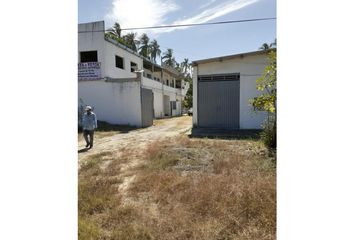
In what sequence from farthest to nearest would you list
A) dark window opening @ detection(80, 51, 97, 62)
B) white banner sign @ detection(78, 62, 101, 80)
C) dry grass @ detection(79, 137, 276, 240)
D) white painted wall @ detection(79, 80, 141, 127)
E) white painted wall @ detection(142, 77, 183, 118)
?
1. white painted wall @ detection(142, 77, 183, 118)
2. dark window opening @ detection(80, 51, 97, 62)
3. white banner sign @ detection(78, 62, 101, 80)
4. white painted wall @ detection(79, 80, 141, 127)
5. dry grass @ detection(79, 137, 276, 240)

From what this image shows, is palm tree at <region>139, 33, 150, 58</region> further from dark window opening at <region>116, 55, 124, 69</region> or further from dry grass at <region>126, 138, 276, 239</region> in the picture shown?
dry grass at <region>126, 138, 276, 239</region>

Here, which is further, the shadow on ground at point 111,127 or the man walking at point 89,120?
the shadow on ground at point 111,127

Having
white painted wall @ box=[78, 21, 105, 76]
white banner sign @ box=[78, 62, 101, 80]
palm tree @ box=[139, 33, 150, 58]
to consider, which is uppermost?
palm tree @ box=[139, 33, 150, 58]

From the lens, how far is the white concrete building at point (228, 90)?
11672mm

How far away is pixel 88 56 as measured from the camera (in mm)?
15992

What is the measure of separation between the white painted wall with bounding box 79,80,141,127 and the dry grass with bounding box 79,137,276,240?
8.88m

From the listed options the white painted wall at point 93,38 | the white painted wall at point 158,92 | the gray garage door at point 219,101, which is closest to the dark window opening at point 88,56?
the white painted wall at point 93,38

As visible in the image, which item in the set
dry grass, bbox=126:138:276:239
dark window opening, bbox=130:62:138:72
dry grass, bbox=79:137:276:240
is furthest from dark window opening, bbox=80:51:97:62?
dry grass, bbox=126:138:276:239

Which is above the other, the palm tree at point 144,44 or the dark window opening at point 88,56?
the palm tree at point 144,44

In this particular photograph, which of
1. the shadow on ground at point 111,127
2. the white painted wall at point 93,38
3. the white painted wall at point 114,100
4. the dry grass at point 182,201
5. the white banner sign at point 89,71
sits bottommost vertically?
the dry grass at point 182,201

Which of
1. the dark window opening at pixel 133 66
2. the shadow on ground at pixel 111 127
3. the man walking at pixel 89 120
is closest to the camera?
the man walking at pixel 89 120

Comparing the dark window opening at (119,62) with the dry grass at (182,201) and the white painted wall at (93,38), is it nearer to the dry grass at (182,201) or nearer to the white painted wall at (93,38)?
the white painted wall at (93,38)

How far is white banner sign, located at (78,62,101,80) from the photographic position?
15.0m

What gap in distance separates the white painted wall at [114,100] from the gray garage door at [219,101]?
3883 mm
